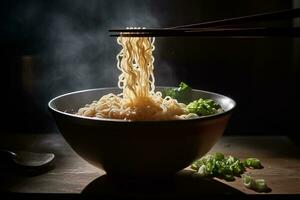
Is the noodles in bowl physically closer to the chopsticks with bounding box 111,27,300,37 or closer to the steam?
the chopsticks with bounding box 111,27,300,37

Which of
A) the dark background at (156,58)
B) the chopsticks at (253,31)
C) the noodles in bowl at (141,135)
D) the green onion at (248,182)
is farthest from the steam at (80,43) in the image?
the green onion at (248,182)

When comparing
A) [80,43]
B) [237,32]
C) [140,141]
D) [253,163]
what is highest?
[237,32]

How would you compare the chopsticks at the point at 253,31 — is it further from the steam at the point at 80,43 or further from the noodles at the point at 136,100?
the steam at the point at 80,43

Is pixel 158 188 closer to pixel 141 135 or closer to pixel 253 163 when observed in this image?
pixel 141 135

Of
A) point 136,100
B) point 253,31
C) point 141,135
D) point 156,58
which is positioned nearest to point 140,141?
point 141,135

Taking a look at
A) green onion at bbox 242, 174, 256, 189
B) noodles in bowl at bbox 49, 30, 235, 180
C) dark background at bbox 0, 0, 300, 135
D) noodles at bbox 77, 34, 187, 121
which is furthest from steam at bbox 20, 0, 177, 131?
green onion at bbox 242, 174, 256, 189

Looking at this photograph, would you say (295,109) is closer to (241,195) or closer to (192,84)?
(192,84)
